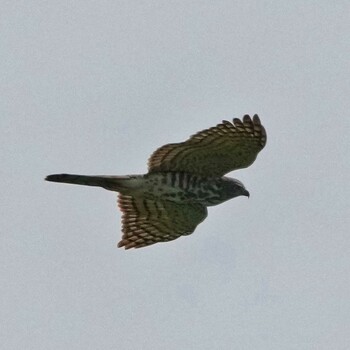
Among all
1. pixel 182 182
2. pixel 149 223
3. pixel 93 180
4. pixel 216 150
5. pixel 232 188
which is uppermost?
pixel 216 150

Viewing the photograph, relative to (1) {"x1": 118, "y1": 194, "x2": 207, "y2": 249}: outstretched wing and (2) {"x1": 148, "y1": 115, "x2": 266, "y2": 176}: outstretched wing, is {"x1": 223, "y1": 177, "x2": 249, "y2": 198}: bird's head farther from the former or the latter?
(1) {"x1": 118, "y1": 194, "x2": 207, "y2": 249}: outstretched wing

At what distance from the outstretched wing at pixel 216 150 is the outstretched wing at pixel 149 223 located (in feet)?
3.64


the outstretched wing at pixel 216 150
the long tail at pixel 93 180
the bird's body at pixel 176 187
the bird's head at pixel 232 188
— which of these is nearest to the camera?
the outstretched wing at pixel 216 150

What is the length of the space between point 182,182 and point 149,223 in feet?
4.65

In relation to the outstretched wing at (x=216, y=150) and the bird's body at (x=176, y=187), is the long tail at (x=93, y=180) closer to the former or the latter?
the bird's body at (x=176, y=187)

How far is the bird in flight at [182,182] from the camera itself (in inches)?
890

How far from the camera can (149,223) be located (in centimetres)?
2450

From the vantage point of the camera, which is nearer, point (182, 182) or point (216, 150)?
point (216, 150)

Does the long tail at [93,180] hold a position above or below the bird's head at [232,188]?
above

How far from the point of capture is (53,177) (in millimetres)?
22859

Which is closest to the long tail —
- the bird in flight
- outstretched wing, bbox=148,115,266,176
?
the bird in flight

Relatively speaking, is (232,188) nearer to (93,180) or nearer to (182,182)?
(182,182)

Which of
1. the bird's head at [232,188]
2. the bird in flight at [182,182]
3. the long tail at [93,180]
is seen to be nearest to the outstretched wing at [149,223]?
the bird in flight at [182,182]

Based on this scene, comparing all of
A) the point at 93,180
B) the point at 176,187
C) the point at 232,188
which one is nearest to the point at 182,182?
the point at 176,187
